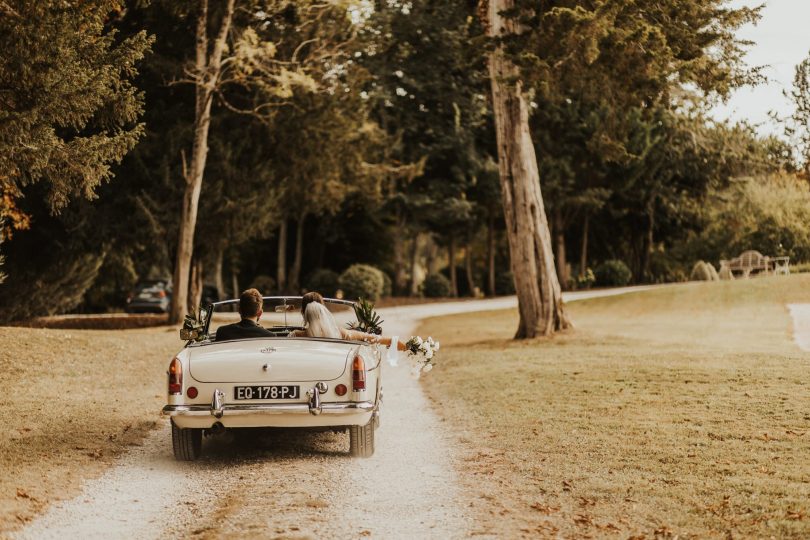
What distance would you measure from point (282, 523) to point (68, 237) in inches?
921

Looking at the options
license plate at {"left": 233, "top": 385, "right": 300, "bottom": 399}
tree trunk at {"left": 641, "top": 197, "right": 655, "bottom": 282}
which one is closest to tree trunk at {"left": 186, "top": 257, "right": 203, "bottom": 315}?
license plate at {"left": 233, "top": 385, "right": 300, "bottom": 399}

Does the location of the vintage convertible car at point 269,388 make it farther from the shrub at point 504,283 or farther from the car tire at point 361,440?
the shrub at point 504,283

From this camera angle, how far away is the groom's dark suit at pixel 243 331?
8391 millimetres

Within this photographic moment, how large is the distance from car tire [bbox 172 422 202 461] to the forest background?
24.2 feet

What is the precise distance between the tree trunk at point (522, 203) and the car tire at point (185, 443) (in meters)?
13.6

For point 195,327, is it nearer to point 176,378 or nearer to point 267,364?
point 176,378

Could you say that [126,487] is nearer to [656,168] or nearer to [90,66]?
[90,66]

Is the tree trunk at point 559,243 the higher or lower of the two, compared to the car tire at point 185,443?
higher

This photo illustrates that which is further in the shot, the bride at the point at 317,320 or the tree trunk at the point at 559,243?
the tree trunk at the point at 559,243

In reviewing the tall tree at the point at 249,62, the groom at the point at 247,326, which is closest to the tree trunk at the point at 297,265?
the tall tree at the point at 249,62

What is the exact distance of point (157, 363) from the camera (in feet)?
56.3

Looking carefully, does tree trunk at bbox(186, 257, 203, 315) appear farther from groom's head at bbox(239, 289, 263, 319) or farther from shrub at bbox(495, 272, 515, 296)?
groom's head at bbox(239, 289, 263, 319)

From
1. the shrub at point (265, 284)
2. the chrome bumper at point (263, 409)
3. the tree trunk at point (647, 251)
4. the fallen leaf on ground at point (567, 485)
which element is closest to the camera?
the fallen leaf on ground at point (567, 485)

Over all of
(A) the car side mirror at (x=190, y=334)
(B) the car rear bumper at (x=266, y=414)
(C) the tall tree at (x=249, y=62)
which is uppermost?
(C) the tall tree at (x=249, y=62)
